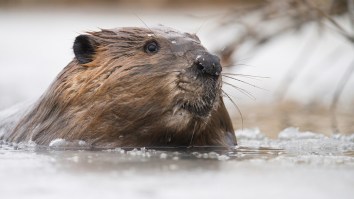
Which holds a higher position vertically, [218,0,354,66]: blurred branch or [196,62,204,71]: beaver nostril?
[218,0,354,66]: blurred branch

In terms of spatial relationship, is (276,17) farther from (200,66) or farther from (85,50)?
(200,66)

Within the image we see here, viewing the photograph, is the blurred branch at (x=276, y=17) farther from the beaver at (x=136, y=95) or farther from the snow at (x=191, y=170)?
the beaver at (x=136, y=95)

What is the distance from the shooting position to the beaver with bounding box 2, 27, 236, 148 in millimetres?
4406

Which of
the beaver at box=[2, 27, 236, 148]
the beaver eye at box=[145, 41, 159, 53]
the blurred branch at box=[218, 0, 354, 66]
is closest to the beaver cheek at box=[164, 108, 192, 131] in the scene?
the beaver at box=[2, 27, 236, 148]

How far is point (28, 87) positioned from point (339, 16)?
3474 mm

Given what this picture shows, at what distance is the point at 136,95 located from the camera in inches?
177

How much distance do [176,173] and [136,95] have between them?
1.00m

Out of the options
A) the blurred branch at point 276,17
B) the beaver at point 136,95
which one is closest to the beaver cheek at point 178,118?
the beaver at point 136,95

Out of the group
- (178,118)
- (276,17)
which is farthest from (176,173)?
(276,17)

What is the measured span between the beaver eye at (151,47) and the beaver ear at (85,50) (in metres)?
0.29

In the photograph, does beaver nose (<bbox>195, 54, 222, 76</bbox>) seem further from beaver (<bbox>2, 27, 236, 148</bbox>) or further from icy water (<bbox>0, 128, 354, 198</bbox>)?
icy water (<bbox>0, 128, 354, 198</bbox>)

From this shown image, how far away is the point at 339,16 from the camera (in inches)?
311

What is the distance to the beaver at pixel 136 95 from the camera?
4.41m

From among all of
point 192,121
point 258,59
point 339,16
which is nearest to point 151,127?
point 192,121
